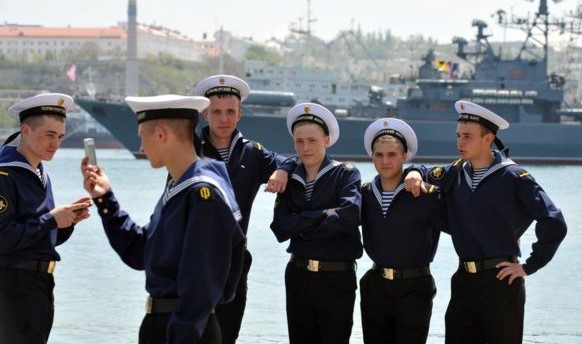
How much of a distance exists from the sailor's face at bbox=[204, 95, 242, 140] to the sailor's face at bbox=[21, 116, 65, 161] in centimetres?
82

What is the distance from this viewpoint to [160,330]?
4223 millimetres

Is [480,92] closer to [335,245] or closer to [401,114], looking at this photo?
[401,114]

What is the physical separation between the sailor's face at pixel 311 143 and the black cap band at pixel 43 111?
112cm

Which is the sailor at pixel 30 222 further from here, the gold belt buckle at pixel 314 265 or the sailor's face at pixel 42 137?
the gold belt buckle at pixel 314 265

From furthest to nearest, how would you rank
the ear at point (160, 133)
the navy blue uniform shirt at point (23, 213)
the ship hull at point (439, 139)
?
the ship hull at point (439, 139), the navy blue uniform shirt at point (23, 213), the ear at point (160, 133)

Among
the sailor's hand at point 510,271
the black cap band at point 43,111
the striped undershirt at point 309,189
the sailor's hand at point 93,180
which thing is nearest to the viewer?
the sailor's hand at point 93,180

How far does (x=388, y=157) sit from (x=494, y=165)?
0.51 metres

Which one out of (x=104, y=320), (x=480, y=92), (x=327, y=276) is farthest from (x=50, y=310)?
(x=480, y=92)

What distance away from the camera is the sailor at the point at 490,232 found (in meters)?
5.68

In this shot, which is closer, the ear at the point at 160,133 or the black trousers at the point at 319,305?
the ear at the point at 160,133

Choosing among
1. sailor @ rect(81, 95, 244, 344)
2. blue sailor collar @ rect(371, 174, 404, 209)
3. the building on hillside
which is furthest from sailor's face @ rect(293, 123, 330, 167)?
the building on hillside

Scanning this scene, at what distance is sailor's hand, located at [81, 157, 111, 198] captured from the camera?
422 cm

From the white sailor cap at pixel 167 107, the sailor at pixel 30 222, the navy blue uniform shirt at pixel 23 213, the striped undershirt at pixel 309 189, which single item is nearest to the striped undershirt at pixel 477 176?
the striped undershirt at pixel 309 189

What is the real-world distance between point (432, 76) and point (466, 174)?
2884 inches
